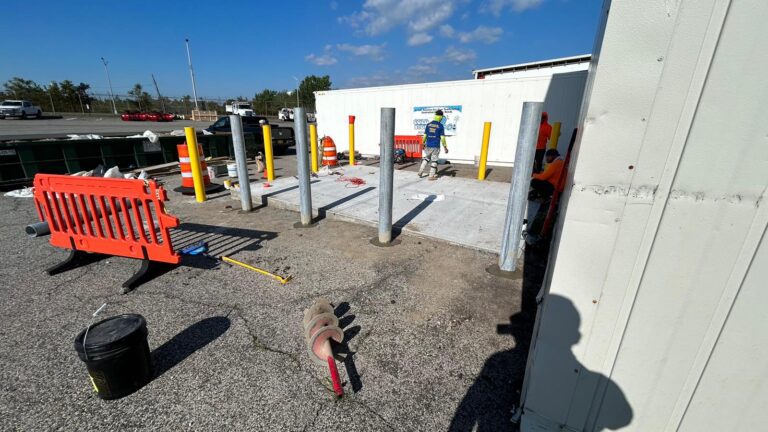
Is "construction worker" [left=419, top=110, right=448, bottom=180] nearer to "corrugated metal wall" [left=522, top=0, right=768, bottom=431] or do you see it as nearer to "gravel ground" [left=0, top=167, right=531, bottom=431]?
"gravel ground" [left=0, top=167, right=531, bottom=431]

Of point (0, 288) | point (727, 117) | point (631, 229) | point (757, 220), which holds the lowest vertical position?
point (0, 288)

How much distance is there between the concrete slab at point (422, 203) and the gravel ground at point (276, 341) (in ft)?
1.81

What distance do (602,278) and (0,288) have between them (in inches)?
228

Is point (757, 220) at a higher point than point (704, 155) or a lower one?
lower

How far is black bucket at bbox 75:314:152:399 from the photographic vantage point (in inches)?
79.1

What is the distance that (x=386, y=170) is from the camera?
4395 mm

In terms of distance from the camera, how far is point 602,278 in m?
1.54

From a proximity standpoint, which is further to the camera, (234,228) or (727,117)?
(234,228)

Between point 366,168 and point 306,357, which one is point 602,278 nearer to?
point 306,357

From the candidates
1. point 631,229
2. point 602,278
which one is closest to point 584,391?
→ point 602,278

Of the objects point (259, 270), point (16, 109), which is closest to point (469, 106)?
point (259, 270)

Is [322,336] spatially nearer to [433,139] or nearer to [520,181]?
[520,181]

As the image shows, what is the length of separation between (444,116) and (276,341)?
11866 millimetres

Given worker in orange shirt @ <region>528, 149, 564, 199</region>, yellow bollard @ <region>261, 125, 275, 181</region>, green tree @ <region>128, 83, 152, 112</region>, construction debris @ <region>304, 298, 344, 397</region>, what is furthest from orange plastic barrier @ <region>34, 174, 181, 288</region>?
green tree @ <region>128, 83, 152, 112</region>
